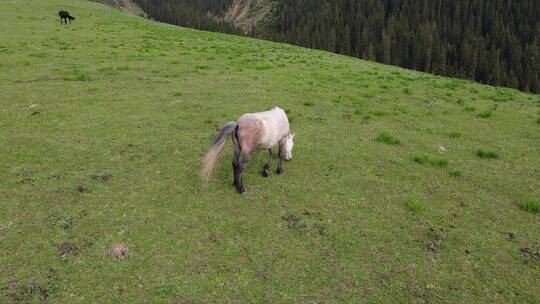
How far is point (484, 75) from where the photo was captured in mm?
116188

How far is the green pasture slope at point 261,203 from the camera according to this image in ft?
22.6

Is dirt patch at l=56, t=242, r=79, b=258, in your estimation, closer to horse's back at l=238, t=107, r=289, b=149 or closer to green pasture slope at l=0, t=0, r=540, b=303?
green pasture slope at l=0, t=0, r=540, b=303

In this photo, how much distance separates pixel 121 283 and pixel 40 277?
5.25 ft

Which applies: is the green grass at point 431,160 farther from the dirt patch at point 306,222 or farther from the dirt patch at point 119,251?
the dirt patch at point 119,251

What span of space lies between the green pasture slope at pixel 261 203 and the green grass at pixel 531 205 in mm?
72

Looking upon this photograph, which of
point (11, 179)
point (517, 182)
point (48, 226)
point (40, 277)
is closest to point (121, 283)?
point (40, 277)

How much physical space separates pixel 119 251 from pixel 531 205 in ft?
38.7

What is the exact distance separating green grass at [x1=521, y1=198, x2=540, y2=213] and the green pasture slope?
7 cm

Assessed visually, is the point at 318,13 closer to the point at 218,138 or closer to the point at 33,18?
the point at 33,18

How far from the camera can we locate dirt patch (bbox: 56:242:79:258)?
718cm

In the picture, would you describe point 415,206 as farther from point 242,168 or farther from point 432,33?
point 432,33

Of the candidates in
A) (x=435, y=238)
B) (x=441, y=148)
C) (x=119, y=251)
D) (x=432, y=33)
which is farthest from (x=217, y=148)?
(x=432, y=33)

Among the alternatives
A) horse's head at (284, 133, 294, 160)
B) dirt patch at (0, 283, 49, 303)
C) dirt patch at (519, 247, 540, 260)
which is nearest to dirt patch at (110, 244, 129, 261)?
dirt patch at (0, 283, 49, 303)

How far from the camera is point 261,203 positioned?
9617mm
